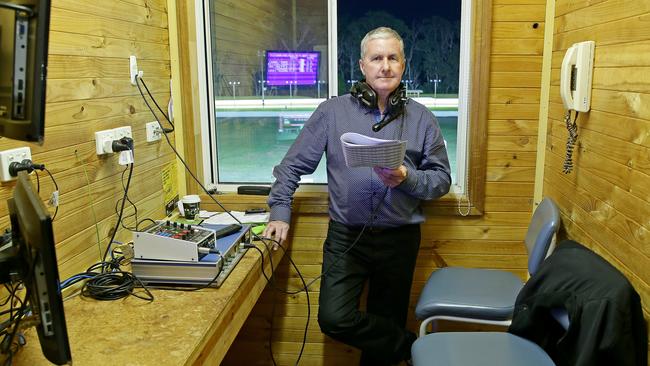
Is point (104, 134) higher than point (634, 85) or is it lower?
lower

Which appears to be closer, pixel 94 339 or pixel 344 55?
pixel 94 339

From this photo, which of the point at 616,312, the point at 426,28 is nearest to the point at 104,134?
the point at 426,28

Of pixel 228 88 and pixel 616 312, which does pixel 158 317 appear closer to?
pixel 616 312

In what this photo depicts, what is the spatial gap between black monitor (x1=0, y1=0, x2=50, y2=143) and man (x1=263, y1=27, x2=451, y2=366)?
4.16 feet

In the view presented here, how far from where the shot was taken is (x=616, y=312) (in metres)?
1.36

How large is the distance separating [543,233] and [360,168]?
0.73m

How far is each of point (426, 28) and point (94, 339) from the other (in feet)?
6.41

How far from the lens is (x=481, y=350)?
168 centimetres

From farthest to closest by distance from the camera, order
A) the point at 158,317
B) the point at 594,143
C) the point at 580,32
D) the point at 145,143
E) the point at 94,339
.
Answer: the point at 145,143, the point at 580,32, the point at 594,143, the point at 158,317, the point at 94,339

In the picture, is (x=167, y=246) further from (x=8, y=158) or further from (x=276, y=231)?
(x=276, y=231)

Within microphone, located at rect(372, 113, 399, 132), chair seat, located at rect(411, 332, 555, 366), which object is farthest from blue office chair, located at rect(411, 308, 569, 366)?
microphone, located at rect(372, 113, 399, 132)

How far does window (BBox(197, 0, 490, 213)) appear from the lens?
8.16 ft

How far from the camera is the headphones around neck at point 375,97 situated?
2.18m

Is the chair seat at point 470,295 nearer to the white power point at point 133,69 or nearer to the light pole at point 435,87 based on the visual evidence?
the light pole at point 435,87
